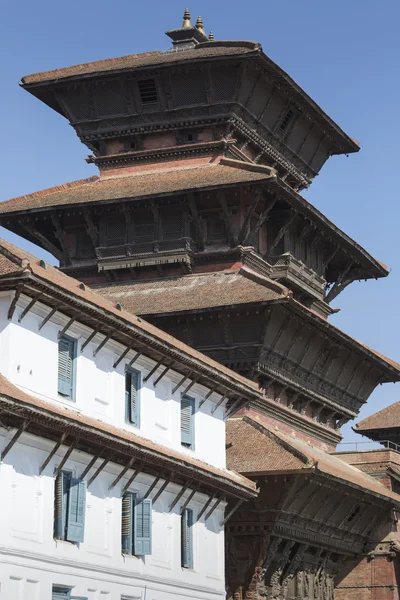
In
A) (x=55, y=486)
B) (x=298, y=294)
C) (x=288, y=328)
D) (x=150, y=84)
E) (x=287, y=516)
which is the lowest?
(x=55, y=486)

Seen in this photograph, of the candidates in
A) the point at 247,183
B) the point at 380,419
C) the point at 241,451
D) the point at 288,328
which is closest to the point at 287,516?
the point at 241,451

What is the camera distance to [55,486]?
29.5 metres

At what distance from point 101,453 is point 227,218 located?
17329 mm

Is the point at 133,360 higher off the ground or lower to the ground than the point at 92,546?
higher

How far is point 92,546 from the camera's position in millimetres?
30828

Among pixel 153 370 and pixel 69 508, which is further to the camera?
pixel 153 370

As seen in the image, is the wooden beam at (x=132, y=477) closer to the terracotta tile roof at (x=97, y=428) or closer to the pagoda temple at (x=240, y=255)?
the terracotta tile roof at (x=97, y=428)

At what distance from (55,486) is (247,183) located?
1833cm

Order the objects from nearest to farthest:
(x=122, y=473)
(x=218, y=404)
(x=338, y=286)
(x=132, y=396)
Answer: (x=122, y=473)
(x=132, y=396)
(x=218, y=404)
(x=338, y=286)

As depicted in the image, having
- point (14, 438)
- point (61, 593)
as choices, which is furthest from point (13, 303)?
point (61, 593)

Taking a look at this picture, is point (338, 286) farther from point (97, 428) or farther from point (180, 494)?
point (97, 428)

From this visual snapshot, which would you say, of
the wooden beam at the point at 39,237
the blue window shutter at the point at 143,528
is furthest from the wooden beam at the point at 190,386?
the wooden beam at the point at 39,237

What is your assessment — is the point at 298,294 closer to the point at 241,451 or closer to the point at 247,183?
A: the point at 247,183

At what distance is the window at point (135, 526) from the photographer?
32.8 meters
